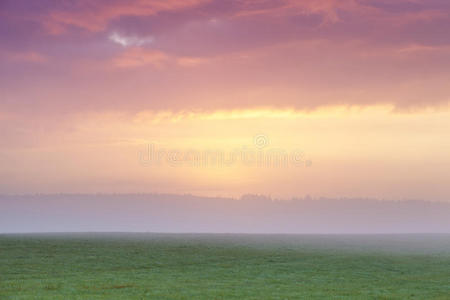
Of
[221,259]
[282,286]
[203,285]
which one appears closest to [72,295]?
[203,285]

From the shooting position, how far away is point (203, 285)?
4403 centimetres

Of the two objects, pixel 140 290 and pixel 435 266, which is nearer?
pixel 140 290

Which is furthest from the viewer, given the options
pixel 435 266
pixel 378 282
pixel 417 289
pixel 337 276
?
pixel 435 266

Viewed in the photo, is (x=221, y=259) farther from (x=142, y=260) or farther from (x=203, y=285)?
(x=203, y=285)

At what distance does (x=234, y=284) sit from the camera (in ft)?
148

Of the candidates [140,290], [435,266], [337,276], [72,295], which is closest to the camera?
[72,295]

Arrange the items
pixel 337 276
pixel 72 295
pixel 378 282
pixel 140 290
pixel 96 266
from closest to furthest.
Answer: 1. pixel 72 295
2. pixel 140 290
3. pixel 378 282
4. pixel 337 276
5. pixel 96 266

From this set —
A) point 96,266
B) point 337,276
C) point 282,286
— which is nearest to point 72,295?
point 282,286

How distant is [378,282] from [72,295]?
26814 mm

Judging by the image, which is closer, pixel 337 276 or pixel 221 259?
pixel 337 276

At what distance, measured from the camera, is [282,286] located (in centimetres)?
4412

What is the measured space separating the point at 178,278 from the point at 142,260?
17.6 meters

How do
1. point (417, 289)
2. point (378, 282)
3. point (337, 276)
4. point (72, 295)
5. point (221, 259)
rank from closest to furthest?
point (72, 295), point (417, 289), point (378, 282), point (337, 276), point (221, 259)

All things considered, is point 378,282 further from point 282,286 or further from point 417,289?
point 282,286
